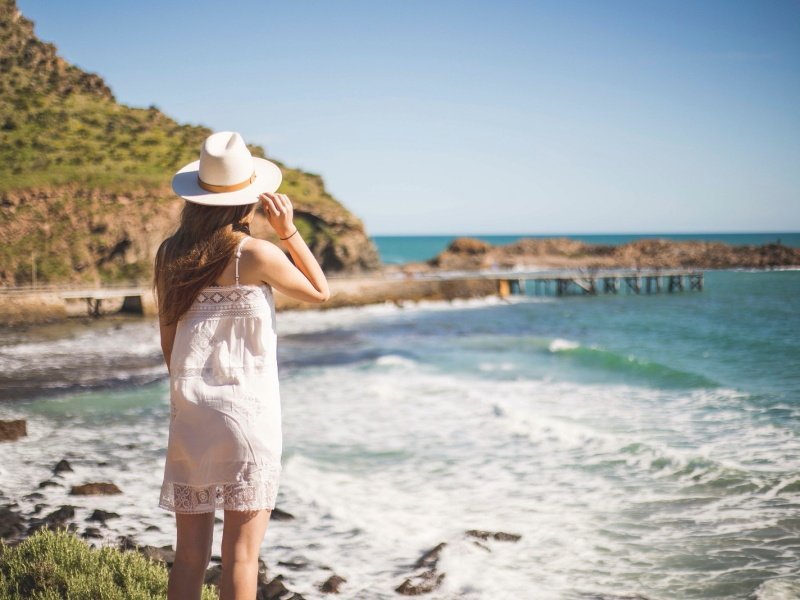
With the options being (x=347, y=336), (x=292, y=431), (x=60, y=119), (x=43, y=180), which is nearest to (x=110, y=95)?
(x=60, y=119)

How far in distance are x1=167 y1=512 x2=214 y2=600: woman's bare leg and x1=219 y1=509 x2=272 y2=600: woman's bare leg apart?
139mm

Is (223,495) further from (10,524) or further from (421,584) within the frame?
(10,524)

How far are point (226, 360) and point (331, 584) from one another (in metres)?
5.26

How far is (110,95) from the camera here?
240ft

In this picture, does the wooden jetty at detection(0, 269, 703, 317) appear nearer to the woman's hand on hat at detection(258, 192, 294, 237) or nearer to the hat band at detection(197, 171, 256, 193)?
the hat band at detection(197, 171, 256, 193)

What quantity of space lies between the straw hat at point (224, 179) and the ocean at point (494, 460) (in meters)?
5.39

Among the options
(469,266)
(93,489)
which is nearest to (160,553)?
(93,489)

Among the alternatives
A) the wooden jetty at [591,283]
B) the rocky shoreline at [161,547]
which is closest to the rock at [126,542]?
the rocky shoreline at [161,547]

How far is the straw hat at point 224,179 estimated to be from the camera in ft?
9.21

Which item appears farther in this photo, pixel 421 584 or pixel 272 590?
pixel 421 584

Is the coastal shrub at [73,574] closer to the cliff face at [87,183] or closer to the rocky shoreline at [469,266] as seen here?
the rocky shoreline at [469,266]

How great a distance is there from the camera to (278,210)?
9.45 ft

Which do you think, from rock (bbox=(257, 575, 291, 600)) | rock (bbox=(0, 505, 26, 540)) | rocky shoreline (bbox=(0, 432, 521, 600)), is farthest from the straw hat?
rock (bbox=(0, 505, 26, 540))

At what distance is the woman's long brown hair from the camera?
2.75m
